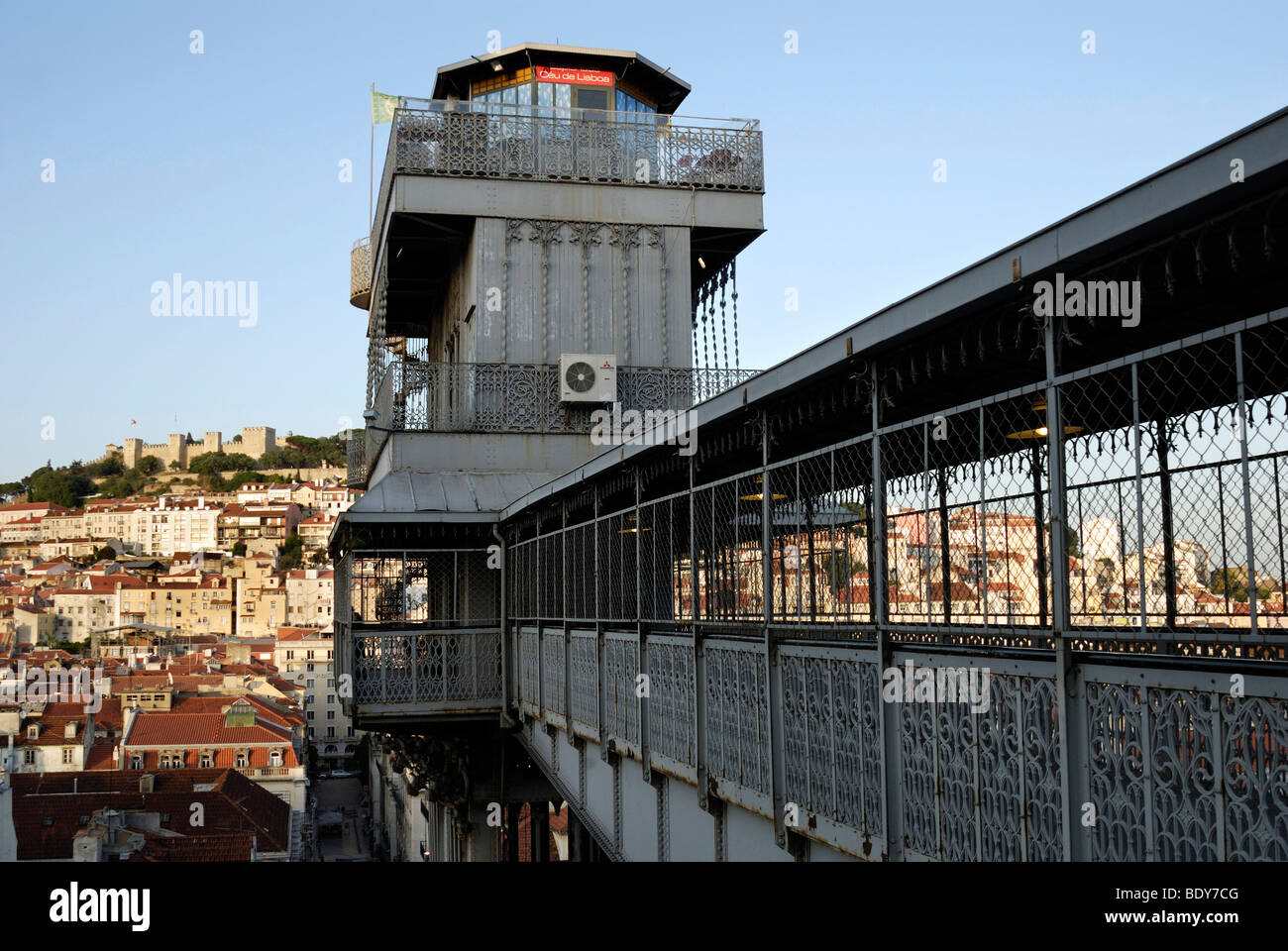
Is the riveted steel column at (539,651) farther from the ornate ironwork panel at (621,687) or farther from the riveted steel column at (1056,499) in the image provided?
the riveted steel column at (1056,499)

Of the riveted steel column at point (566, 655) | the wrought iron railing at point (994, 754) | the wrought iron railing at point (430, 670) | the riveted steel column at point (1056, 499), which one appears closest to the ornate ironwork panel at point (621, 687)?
the wrought iron railing at point (994, 754)

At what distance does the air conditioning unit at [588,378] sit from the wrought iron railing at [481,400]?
255 millimetres

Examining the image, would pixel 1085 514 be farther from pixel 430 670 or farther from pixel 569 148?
pixel 569 148

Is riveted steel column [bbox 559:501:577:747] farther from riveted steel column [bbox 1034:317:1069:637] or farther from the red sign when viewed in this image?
the red sign

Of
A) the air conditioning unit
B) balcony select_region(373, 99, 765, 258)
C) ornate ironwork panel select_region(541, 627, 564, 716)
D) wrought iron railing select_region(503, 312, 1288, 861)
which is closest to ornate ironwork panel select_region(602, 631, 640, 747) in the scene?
wrought iron railing select_region(503, 312, 1288, 861)

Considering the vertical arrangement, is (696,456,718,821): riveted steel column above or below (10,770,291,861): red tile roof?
above

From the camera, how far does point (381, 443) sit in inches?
936

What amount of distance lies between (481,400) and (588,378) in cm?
182

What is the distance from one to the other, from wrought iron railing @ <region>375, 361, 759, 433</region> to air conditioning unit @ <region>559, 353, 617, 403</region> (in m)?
0.25

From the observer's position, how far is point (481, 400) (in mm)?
22719

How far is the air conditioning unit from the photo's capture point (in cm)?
2258

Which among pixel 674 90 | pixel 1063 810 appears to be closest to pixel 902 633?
pixel 1063 810
